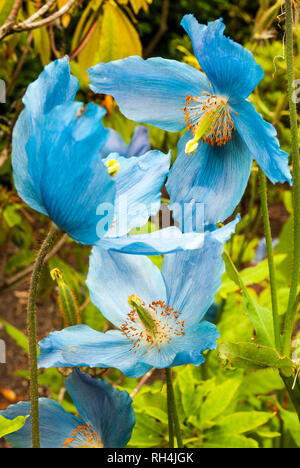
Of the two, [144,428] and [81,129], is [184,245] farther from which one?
[144,428]

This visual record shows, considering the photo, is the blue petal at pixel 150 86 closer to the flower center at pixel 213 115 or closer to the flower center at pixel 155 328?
the flower center at pixel 213 115

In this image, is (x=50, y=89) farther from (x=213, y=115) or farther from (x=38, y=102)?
(x=213, y=115)

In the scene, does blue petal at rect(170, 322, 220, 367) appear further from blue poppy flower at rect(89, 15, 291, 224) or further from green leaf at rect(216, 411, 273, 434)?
green leaf at rect(216, 411, 273, 434)

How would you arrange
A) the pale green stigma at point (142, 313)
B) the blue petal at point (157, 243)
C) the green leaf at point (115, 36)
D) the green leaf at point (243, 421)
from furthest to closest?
1. the green leaf at point (115, 36)
2. the green leaf at point (243, 421)
3. the pale green stigma at point (142, 313)
4. the blue petal at point (157, 243)

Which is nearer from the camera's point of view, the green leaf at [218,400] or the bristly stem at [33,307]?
the bristly stem at [33,307]

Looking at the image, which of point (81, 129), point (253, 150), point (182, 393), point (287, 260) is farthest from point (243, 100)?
point (287, 260)

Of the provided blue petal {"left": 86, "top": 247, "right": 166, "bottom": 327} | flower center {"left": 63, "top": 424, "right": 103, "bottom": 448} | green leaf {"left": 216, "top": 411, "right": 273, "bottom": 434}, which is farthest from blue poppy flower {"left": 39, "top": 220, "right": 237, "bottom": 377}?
green leaf {"left": 216, "top": 411, "right": 273, "bottom": 434}

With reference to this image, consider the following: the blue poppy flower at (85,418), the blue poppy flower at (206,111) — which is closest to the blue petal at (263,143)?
the blue poppy flower at (206,111)

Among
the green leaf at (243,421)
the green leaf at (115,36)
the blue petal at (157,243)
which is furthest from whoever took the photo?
the green leaf at (115,36)
